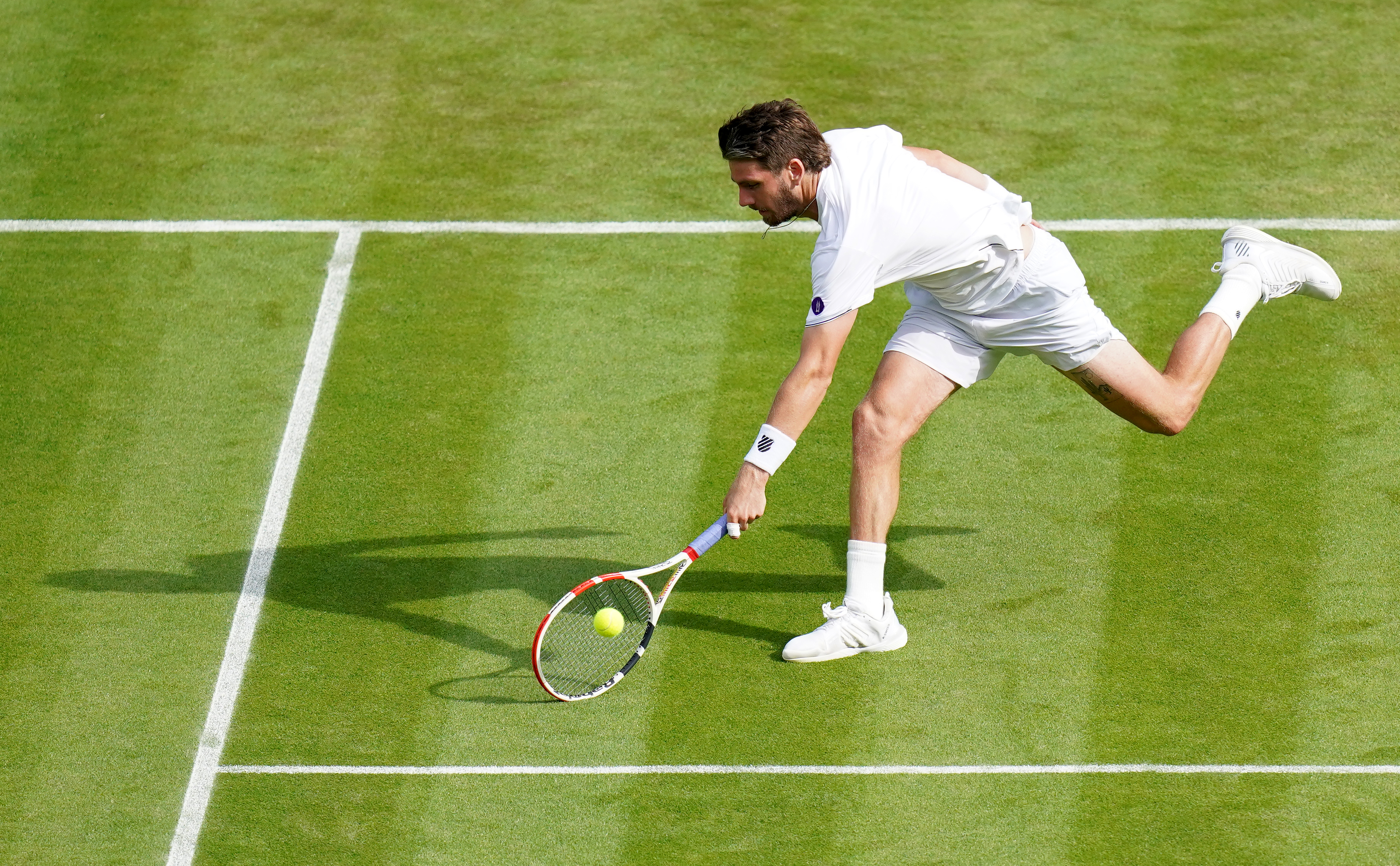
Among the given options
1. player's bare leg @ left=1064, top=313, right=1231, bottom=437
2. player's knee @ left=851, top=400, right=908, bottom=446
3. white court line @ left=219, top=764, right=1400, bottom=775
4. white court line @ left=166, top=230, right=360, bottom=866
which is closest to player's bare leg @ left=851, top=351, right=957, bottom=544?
player's knee @ left=851, top=400, right=908, bottom=446

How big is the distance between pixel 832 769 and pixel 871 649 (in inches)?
27.8

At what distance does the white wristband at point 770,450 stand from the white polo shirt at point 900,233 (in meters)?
0.44

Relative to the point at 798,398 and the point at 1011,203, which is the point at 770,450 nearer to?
the point at 798,398

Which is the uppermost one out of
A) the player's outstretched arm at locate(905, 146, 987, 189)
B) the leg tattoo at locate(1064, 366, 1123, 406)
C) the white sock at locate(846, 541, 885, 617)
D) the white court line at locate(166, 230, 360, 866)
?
the player's outstretched arm at locate(905, 146, 987, 189)

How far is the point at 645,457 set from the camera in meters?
8.38

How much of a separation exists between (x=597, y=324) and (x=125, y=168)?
3.44 metres

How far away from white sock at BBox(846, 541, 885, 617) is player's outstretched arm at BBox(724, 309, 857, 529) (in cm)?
70

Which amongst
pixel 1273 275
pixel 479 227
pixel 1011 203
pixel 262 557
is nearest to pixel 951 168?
pixel 1011 203

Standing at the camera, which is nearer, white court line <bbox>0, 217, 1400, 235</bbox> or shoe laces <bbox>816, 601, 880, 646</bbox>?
shoe laces <bbox>816, 601, 880, 646</bbox>

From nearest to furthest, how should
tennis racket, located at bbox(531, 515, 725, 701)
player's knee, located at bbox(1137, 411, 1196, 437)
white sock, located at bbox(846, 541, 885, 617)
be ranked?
tennis racket, located at bbox(531, 515, 725, 701) < white sock, located at bbox(846, 541, 885, 617) < player's knee, located at bbox(1137, 411, 1196, 437)

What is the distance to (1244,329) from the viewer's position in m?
9.11

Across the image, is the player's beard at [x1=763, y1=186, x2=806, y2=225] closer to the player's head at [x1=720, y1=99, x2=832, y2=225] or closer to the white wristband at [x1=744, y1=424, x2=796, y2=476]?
the player's head at [x1=720, y1=99, x2=832, y2=225]

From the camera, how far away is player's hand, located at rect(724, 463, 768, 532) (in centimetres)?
652

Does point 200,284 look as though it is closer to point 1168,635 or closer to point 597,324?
point 597,324
